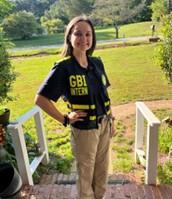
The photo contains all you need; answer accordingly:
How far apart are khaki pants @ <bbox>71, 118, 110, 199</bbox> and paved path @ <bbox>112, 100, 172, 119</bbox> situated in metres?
3.23

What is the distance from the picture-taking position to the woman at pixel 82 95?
6.37 ft

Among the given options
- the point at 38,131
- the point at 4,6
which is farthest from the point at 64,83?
the point at 4,6

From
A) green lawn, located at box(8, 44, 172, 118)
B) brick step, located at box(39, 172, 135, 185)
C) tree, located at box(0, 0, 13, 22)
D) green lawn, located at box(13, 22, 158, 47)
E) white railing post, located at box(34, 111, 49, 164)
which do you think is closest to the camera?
brick step, located at box(39, 172, 135, 185)

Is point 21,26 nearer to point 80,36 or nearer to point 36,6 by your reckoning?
point 36,6

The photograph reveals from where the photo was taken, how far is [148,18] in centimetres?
2541

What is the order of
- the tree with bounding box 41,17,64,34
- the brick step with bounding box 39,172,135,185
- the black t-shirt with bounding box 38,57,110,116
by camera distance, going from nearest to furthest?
the black t-shirt with bounding box 38,57,110,116, the brick step with bounding box 39,172,135,185, the tree with bounding box 41,17,64,34

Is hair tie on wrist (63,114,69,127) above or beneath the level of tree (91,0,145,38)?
beneath

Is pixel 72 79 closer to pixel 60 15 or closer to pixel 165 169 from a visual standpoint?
pixel 165 169

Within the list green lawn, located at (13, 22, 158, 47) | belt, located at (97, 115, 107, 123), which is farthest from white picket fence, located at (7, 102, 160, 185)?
green lawn, located at (13, 22, 158, 47)

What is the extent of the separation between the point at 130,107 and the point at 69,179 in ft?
10.8

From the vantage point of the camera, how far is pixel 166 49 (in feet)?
14.4

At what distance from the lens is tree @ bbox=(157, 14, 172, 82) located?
4.28 metres

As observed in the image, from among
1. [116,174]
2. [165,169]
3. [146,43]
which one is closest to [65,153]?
[116,174]

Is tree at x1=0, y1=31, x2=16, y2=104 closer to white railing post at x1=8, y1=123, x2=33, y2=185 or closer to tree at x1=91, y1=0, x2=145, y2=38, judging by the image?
white railing post at x1=8, y1=123, x2=33, y2=185
